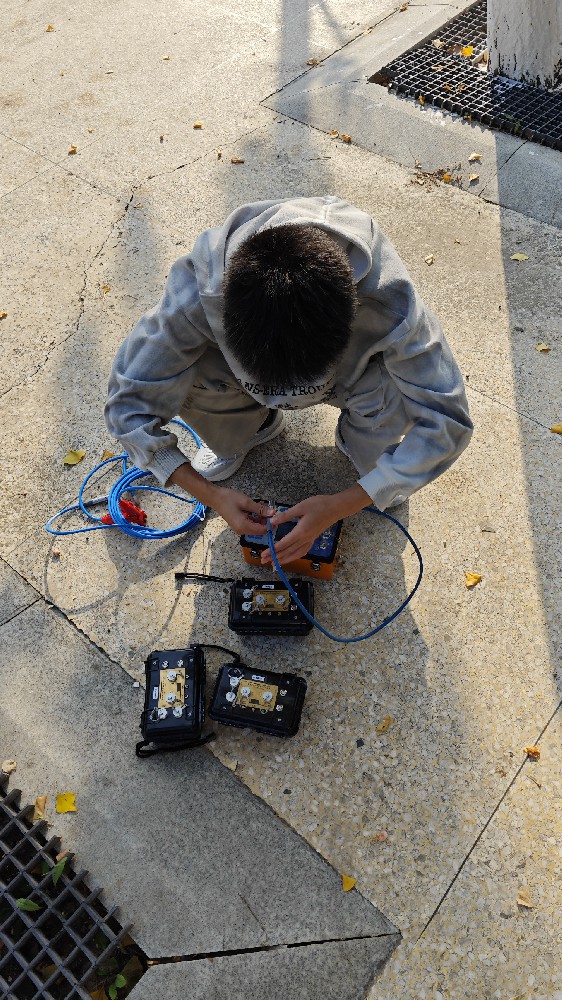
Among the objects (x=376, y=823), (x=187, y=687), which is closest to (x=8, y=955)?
(x=187, y=687)

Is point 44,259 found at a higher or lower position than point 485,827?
higher

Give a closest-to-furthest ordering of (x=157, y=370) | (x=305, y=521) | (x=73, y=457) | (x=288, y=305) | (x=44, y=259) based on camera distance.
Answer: (x=288, y=305), (x=157, y=370), (x=305, y=521), (x=73, y=457), (x=44, y=259)

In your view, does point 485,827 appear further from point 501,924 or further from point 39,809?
point 39,809

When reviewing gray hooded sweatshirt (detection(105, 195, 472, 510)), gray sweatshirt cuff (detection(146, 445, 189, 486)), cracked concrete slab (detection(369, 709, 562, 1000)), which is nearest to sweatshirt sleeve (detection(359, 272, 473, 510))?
gray hooded sweatshirt (detection(105, 195, 472, 510))

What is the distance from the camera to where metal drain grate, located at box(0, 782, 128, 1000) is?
2.03 meters

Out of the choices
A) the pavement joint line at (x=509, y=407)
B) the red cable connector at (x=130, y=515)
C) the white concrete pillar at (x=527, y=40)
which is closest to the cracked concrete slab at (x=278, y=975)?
the red cable connector at (x=130, y=515)

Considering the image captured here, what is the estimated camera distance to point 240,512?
2.39 meters

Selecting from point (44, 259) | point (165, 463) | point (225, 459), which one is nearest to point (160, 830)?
point (165, 463)

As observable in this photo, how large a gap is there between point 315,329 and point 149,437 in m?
0.71

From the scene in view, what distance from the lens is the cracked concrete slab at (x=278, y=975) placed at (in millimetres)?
1961

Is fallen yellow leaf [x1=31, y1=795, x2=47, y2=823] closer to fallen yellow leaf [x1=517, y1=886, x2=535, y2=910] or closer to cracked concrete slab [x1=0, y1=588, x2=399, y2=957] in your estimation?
cracked concrete slab [x1=0, y1=588, x2=399, y2=957]

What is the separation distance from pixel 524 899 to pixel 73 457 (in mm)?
2201

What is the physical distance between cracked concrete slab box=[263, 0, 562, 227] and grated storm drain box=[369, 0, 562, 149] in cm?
6

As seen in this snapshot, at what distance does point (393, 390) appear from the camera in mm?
2215
